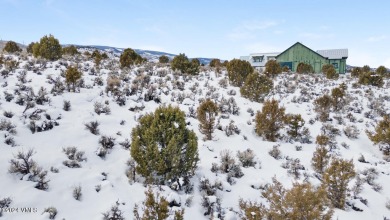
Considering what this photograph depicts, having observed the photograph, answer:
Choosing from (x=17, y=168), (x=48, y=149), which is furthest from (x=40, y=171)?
(x=48, y=149)

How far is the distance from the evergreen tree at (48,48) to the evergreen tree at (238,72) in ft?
43.4

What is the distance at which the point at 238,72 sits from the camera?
1992 cm

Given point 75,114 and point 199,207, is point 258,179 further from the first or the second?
point 75,114

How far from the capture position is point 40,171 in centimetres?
685

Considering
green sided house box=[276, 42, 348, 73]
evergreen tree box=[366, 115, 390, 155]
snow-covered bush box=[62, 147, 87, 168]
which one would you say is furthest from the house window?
snow-covered bush box=[62, 147, 87, 168]

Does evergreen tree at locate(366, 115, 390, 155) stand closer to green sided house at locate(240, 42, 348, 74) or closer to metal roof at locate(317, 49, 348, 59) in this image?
green sided house at locate(240, 42, 348, 74)

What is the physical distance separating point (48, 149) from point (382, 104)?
65.9 ft

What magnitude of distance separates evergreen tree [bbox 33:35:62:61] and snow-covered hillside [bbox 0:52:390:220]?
3251 mm

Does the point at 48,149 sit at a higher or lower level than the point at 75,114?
lower

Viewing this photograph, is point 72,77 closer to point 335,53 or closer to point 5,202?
point 5,202

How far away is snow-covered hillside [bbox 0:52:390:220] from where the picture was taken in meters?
6.59

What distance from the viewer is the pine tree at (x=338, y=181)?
7.68 meters

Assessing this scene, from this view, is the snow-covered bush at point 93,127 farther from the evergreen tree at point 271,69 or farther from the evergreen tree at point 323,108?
the evergreen tree at point 271,69

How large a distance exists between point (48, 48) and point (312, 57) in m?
38.3
